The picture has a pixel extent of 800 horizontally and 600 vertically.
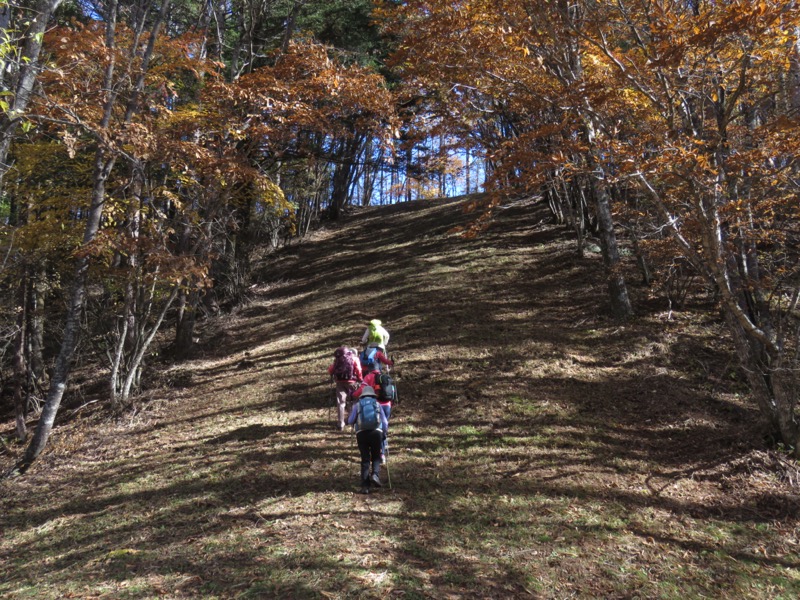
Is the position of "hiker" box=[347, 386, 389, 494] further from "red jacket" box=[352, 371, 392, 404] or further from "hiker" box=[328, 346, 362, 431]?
"hiker" box=[328, 346, 362, 431]

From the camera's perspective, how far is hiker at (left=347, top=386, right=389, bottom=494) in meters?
5.71

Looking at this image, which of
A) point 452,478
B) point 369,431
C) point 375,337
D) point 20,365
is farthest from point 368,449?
point 20,365

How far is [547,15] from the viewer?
7.41 m

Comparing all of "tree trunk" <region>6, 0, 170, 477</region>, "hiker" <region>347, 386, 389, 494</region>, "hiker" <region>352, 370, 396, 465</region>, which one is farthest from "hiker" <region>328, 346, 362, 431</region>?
"tree trunk" <region>6, 0, 170, 477</region>

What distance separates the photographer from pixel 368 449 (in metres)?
5.88

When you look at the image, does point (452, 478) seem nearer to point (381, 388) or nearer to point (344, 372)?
point (381, 388)

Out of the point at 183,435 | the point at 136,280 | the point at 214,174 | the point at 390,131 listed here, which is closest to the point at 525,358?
the point at 390,131

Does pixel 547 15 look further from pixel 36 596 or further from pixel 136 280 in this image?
pixel 36 596

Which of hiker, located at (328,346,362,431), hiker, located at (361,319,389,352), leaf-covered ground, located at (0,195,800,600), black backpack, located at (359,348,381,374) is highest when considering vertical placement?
hiker, located at (361,319,389,352)

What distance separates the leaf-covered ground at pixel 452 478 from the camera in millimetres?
4512

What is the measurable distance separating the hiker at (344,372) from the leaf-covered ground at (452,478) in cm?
64

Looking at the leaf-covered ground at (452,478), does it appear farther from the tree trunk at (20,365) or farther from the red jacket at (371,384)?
the tree trunk at (20,365)

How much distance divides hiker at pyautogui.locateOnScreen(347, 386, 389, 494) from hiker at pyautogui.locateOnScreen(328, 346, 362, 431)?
1.62 metres

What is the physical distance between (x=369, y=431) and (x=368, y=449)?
29 centimetres
